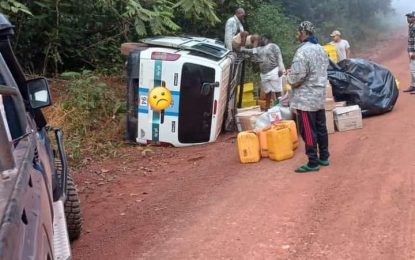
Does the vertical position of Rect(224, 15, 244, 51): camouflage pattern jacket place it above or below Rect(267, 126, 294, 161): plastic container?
above

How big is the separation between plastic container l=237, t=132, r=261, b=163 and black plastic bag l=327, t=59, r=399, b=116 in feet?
9.83

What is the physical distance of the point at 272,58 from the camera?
10867 mm

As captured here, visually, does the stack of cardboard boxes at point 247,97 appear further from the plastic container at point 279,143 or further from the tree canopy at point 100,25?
the plastic container at point 279,143

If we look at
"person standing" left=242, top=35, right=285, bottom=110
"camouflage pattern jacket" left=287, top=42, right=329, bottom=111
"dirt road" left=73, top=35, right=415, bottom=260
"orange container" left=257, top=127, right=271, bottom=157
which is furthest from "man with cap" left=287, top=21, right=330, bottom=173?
"person standing" left=242, top=35, right=285, bottom=110

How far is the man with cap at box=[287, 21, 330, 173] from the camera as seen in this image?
6.99 metres

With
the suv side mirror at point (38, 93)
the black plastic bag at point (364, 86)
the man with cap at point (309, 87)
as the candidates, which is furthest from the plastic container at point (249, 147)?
the suv side mirror at point (38, 93)

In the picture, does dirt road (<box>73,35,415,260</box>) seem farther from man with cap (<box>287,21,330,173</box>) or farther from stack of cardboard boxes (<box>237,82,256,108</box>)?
stack of cardboard boxes (<box>237,82,256,108</box>)

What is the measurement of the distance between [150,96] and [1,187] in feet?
20.8

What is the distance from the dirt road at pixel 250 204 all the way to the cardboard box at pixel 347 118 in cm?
41

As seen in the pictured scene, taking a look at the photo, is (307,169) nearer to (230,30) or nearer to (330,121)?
(330,121)

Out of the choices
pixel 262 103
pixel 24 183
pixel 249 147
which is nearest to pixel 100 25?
pixel 262 103

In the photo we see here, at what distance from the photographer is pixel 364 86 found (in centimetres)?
1011

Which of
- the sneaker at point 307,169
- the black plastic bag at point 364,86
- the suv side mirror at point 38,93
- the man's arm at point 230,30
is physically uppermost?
the man's arm at point 230,30

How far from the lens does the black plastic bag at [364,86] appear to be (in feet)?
33.1
